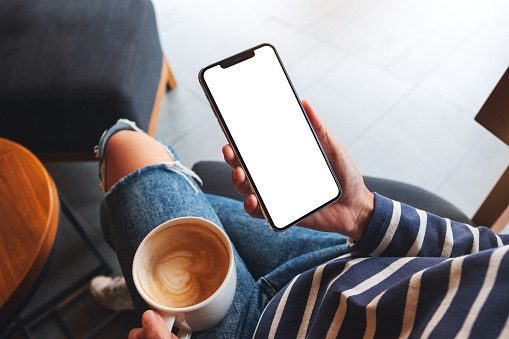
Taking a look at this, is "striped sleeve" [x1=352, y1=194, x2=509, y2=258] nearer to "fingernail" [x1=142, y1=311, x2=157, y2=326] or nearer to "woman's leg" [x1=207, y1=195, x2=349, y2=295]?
"woman's leg" [x1=207, y1=195, x2=349, y2=295]

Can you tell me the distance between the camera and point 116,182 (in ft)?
2.12

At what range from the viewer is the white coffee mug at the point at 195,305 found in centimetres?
41

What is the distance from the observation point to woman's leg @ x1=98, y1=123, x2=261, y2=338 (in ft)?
1.67

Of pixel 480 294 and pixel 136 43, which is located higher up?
pixel 136 43

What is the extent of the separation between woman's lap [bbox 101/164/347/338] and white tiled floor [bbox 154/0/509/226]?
2.20 feet

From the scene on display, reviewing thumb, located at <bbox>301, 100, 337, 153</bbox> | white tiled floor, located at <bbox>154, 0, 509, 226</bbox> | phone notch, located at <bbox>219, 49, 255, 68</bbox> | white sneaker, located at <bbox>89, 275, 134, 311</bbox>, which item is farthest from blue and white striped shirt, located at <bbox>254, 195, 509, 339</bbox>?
white tiled floor, located at <bbox>154, 0, 509, 226</bbox>

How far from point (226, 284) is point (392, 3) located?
1795 mm

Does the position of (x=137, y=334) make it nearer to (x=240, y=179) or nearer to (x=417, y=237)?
(x=240, y=179)

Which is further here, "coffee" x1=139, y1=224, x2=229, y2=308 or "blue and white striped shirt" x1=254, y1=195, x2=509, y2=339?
"coffee" x1=139, y1=224, x2=229, y2=308

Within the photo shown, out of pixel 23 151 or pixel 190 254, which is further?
pixel 23 151

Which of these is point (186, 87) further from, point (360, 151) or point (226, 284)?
point (226, 284)

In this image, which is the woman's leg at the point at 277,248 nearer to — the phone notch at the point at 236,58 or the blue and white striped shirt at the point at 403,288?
the blue and white striped shirt at the point at 403,288

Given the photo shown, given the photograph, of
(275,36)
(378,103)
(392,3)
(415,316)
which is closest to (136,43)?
(275,36)

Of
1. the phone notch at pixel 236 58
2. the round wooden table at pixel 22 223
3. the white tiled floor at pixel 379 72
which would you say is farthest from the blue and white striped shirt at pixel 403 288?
the white tiled floor at pixel 379 72
